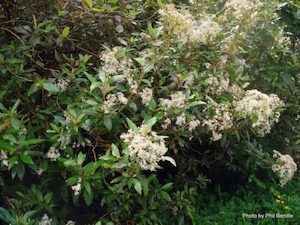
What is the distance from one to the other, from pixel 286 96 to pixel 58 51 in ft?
5.52

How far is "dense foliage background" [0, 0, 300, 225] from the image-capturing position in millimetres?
2141

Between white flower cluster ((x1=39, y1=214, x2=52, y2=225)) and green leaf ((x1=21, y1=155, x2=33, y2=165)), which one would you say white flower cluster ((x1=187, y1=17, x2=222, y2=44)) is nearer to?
green leaf ((x1=21, y1=155, x2=33, y2=165))

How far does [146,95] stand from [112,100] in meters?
0.23

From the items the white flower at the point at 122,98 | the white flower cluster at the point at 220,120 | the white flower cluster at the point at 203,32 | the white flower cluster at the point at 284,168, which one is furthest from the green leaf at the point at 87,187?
the white flower cluster at the point at 284,168

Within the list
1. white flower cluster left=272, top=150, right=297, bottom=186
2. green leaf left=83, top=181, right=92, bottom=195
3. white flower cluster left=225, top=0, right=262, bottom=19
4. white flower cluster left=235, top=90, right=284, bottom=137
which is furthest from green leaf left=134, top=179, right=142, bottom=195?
white flower cluster left=225, top=0, right=262, bottom=19

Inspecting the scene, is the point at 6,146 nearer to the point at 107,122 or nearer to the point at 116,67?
the point at 107,122

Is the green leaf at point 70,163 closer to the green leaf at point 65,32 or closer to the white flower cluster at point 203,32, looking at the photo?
the green leaf at point 65,32

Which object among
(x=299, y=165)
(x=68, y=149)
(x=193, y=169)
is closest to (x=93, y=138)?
(x=68, y=149)

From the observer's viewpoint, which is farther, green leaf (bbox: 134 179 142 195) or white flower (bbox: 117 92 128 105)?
white flower (bbox: 117 92 128 105)

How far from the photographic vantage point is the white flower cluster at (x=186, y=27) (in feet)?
7.77

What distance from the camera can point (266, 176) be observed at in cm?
325

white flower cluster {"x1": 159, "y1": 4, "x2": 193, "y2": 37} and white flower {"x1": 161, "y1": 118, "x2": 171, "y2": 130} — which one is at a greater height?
white flower cluster {"x1": 159, "y1": 4, "x2": 193, "y2": 37}

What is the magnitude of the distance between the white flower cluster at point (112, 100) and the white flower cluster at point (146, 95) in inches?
4.1

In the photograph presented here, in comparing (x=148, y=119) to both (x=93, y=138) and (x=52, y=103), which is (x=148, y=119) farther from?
(x=52, y=103)
